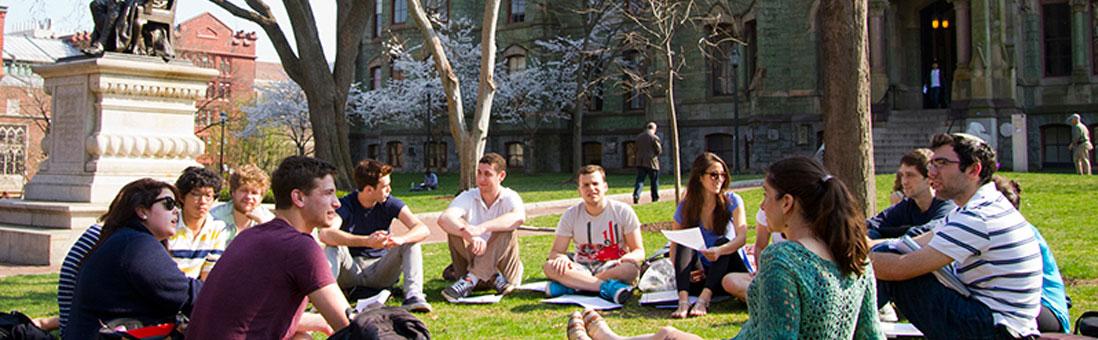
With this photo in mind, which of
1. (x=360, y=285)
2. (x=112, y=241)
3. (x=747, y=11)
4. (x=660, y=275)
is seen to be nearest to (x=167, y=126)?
(x=360, y=285)

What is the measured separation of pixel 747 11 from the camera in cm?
3166

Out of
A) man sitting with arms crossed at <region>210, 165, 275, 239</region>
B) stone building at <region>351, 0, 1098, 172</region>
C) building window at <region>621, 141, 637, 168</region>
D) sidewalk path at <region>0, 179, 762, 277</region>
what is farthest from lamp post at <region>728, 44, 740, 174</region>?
man sitting with arms crossed at <region>210, 165, 275, 239</region>

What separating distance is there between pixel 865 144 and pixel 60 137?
9.24 metres

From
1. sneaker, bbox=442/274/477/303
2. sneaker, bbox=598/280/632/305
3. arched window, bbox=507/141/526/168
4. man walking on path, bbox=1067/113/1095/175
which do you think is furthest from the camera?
arched window, bbox=507/141/526/168

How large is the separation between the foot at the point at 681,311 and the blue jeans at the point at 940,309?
7.21ft

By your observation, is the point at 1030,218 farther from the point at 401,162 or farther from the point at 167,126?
the point at 401,162

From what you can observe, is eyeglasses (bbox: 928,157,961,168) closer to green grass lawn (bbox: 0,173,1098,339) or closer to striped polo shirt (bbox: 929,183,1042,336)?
striped polo shirt (bbox: 929,183,1042,336)

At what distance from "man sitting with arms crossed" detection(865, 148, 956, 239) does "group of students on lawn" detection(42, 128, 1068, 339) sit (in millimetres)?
11

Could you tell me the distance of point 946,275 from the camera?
4.53 meters

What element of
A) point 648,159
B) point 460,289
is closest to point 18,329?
point 460,289

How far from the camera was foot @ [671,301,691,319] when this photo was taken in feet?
22.6

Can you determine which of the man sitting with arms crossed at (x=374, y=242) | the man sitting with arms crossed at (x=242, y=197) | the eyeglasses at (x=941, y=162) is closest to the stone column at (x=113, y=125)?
the man sitting with arms crossed at (x=374, y=242)

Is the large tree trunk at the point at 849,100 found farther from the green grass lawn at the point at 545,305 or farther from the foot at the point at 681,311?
the foot at the point at 681,311

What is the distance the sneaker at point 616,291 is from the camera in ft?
24.5
